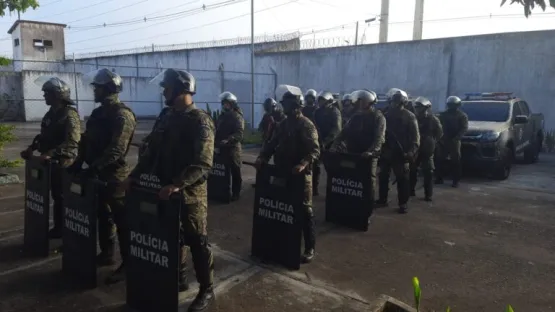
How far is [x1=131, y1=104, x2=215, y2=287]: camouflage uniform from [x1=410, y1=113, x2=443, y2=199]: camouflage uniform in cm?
509

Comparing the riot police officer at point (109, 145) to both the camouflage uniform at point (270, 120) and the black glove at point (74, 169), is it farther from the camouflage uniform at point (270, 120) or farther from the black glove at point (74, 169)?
the camouflage uniform at point (270, 120)

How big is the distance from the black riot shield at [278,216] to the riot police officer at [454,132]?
17.8ft

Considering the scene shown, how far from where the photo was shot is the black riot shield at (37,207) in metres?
4.20

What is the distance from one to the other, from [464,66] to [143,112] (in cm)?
2077

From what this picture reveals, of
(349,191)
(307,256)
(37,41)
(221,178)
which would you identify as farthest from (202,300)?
(37,41)

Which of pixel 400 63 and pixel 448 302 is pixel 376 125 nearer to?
pixel 448 302

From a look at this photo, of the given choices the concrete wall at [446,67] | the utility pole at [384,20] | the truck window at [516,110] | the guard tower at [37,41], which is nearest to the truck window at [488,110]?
the truck window at [516,110]

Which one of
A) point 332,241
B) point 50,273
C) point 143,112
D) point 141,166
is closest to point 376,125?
point 332,241

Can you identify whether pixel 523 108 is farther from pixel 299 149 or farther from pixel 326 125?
pixel 299 149

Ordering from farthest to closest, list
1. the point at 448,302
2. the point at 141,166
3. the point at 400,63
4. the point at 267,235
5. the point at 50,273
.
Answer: the point at 400,63
the point at 267,235
the point at 50,273
the point at 448,302
the point at 141,166

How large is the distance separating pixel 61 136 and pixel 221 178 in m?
2.95

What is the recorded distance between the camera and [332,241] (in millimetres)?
5277

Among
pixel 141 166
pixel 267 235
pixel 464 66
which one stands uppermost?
pixel 464 66

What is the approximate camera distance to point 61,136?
4.64m
